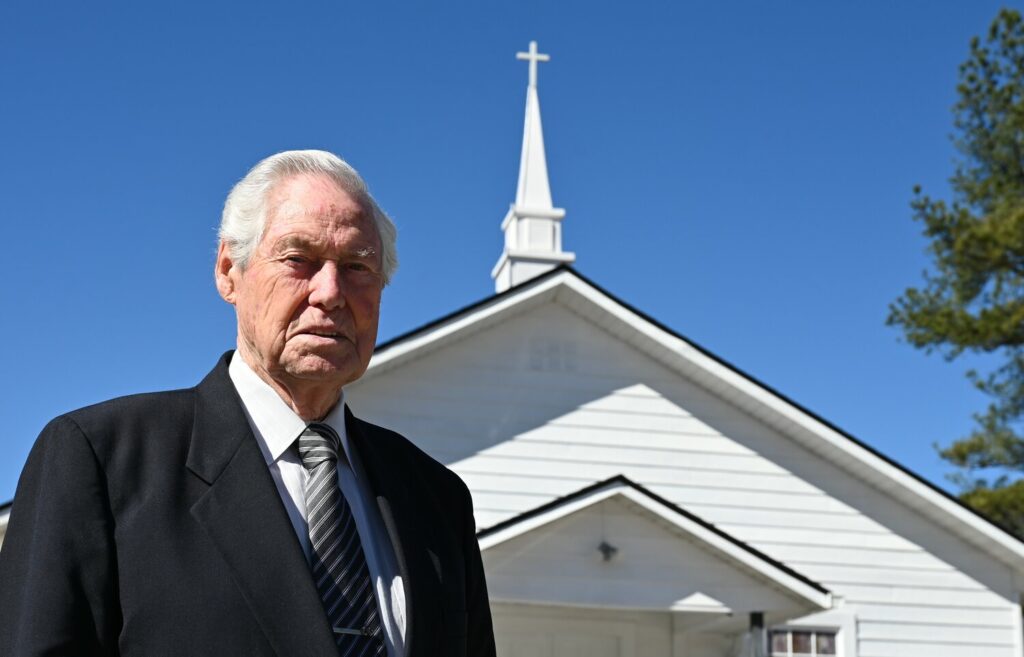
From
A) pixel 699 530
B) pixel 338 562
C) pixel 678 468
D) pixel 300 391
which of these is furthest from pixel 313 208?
pixel 678 468

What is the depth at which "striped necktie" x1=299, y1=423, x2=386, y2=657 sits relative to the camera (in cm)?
252

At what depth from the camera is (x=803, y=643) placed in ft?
50.1

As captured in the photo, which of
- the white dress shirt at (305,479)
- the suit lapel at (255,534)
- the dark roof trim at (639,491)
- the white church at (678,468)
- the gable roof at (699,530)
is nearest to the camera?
the suit lapel at (255,534)

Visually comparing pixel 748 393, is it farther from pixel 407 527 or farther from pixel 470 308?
pixel 407 527

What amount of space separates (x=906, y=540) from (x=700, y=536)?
407 cm

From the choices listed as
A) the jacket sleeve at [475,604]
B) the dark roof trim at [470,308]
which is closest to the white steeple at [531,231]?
the dark roof trim at [470,308]

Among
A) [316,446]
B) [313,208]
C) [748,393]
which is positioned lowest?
[316,446]

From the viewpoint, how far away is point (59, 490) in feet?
7.90

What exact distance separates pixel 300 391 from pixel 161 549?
47 centimetres

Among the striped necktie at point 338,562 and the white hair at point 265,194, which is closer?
the striped necktie at point 338,562

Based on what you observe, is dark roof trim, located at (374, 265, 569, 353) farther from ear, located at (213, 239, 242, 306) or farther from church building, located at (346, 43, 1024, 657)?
ear, located at (213, 239, 242, 306)

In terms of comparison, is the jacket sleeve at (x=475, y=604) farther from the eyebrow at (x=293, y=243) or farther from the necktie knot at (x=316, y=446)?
the eyebrow at (x=293, y=243)

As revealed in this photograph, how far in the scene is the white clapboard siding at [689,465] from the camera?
1487cm

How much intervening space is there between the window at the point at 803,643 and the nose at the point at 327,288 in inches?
528
